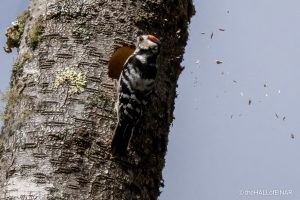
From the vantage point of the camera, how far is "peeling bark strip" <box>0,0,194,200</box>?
4.07 metres

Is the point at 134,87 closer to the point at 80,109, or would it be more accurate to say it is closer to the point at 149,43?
the point at 149,43

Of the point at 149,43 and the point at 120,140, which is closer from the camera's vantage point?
the point at 120,140

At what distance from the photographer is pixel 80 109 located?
424cm

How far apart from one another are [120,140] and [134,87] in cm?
109

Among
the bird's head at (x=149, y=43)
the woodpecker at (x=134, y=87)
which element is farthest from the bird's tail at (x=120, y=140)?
the bird's head at (x=149, y=43)

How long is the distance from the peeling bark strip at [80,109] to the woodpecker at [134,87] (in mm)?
61

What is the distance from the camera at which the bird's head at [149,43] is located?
4.62 metres

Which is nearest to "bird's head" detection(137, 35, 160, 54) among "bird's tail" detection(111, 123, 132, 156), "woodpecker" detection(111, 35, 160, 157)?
"woodpecker" detection(111, 35, 160, 157)

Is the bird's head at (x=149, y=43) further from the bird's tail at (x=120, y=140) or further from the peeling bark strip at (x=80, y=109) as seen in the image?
Answer: the bird's tail at (x=120, y=140)

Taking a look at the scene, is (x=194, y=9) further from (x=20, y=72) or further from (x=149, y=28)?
(x=20, y=72)

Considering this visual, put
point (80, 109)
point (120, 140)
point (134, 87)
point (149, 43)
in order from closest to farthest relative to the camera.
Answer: point (120, 140) → point (80, 109) → point (149, 43) → point (134, 87)

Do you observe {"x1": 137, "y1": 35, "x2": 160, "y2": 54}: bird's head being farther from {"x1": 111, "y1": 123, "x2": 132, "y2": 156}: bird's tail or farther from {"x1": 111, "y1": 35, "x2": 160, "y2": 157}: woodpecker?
{"x1": 111, "y1": 123, "x2": 132, "y2": 156}: bird's tail

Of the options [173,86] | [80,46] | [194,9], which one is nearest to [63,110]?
[80,46]

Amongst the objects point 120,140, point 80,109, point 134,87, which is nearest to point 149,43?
point 134,87
